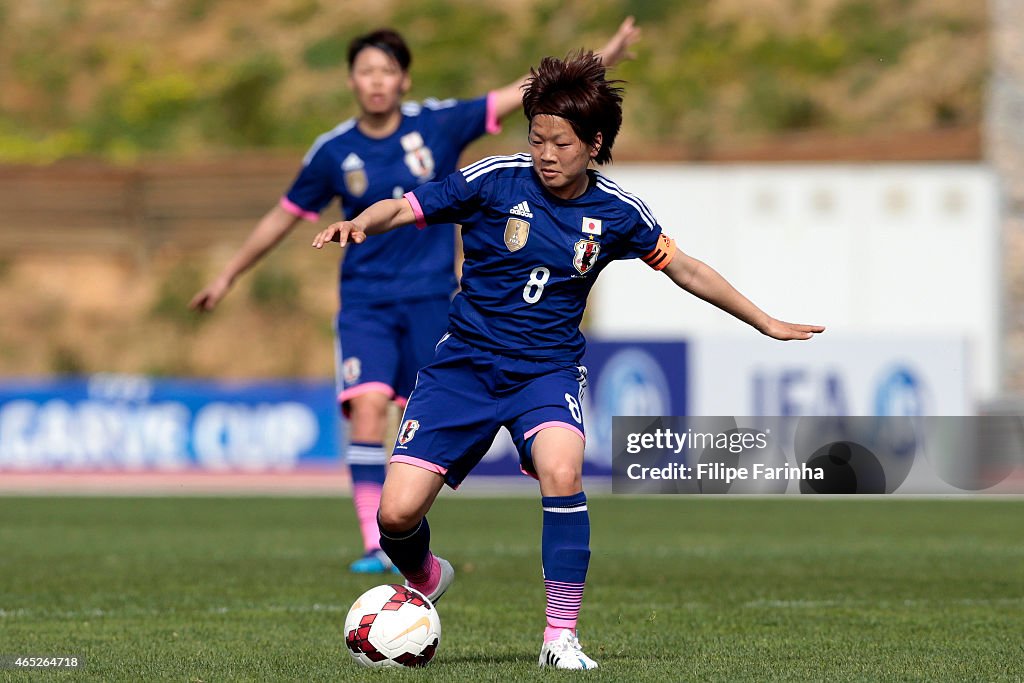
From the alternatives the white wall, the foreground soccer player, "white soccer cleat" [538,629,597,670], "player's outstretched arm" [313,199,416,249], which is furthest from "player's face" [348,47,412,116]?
the white wall

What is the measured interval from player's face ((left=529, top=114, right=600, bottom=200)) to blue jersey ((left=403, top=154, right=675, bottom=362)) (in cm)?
14

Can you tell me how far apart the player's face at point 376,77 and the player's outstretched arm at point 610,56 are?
491 millimetres

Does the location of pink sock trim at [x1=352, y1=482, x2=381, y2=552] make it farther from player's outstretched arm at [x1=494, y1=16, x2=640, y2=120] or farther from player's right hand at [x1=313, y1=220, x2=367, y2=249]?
player's right hand at [x1=313, y1=220, x2=367, y2=249]

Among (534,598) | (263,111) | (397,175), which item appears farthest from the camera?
(263,111)

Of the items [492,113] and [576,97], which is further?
[492,113]

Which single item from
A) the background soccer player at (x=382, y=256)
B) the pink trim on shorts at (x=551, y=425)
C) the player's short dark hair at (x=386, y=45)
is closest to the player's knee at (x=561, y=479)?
the pink trim on shorts at (x=551, y=425)

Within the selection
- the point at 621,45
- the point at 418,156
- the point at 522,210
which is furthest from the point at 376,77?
the point at 522,210

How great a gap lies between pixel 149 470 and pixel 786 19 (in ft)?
76.8

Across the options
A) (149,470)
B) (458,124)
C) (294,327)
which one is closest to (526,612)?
(458,124)

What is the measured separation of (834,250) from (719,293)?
21.7 meters

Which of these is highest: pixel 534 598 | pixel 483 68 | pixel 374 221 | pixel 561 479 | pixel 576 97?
pixel 483 68

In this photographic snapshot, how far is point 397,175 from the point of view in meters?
8.99

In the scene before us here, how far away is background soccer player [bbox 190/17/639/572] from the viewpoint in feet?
29.6

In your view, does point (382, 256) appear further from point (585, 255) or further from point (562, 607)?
point (562, 607)
